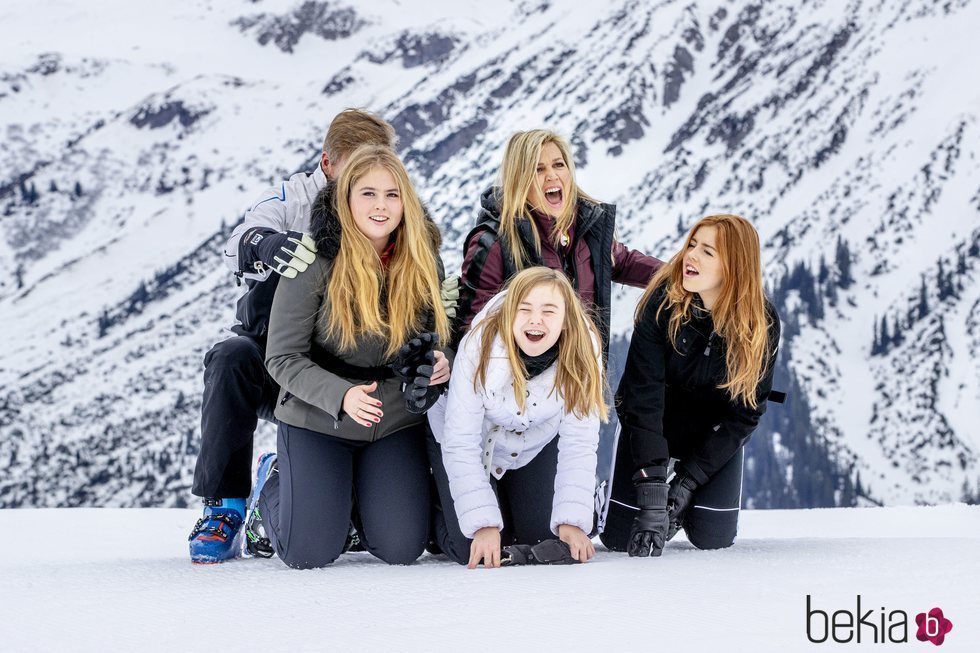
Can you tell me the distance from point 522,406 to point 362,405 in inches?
28.4

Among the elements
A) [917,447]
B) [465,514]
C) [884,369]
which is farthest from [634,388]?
[884,369]

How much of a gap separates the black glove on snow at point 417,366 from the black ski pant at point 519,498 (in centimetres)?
57

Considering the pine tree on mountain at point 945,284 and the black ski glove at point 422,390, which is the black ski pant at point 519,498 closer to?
the black ski glove at point 422,390

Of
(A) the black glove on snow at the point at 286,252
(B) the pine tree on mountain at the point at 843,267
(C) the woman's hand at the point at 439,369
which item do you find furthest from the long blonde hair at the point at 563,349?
(B) the pine tree on mountain at the point at 843,267

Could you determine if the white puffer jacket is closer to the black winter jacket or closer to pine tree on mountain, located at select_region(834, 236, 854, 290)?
the black winter jacket

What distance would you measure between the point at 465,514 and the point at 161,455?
477 feet

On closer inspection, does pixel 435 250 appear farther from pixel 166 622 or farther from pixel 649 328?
pixel 166 622

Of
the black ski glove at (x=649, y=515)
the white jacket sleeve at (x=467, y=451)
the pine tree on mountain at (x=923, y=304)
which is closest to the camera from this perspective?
the white jacket sleeve at (x=467, y=451)

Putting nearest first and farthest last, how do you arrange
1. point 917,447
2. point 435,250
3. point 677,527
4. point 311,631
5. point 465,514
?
point 311,631, point 465,514, point 435,250, point 677,527, point 917,447

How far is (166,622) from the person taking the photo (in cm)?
287

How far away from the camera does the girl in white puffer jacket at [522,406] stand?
4.05 m

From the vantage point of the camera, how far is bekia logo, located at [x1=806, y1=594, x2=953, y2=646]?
8.35 feet

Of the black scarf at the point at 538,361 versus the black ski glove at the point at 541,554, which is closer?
the black ski glove at the point at 541,554

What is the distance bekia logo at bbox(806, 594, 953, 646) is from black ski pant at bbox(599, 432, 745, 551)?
1863 millimetres
